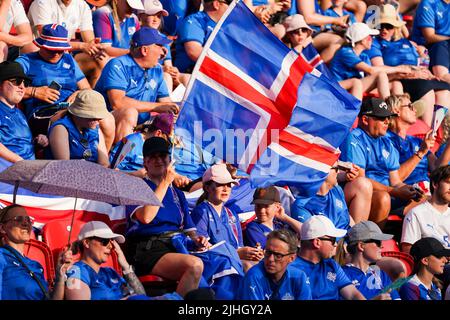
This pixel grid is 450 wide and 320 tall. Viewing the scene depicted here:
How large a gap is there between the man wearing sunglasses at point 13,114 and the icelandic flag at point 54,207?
0.40 meters

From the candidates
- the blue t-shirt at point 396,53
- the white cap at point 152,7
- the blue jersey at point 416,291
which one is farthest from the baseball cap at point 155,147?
the blue t-shirt at point 396,53

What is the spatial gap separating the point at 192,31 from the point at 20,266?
5.28 metres

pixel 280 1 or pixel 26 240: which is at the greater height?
pixel 26 240

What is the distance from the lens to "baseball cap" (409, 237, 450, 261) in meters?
10.1

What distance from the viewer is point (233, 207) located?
10.7 metres

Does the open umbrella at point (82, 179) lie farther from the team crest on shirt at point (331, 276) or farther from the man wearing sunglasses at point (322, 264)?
the team crest on shirt at point (331, 276)

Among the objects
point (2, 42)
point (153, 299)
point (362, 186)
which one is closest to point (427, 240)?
point (362, 186)

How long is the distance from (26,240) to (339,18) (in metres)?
7.29

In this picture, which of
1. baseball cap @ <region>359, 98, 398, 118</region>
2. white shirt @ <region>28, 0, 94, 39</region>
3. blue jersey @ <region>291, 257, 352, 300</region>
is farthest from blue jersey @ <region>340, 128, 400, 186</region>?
white shirt @ <region>28, 0, 94, 39</region>

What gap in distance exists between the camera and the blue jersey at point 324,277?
9.19 meters

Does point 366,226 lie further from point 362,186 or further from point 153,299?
point 153,299

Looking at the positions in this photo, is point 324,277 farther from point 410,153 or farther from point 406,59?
point 406,59

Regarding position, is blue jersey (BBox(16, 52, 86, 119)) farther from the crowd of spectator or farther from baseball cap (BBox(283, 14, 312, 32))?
baseball cap (BBox(283, 14, 312, 32))

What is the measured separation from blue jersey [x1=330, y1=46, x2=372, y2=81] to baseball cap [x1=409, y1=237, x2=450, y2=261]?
409 cm
